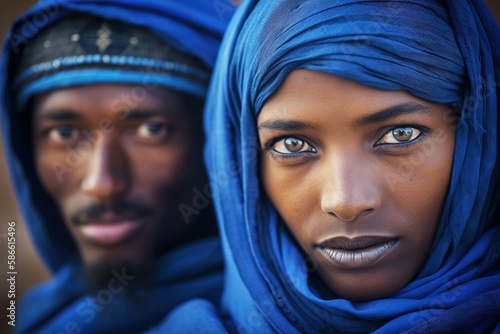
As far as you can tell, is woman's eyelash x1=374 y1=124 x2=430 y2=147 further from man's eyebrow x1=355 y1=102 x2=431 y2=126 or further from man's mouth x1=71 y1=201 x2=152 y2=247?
man's mouth x1=71 y1=201 x2=152 y2=247

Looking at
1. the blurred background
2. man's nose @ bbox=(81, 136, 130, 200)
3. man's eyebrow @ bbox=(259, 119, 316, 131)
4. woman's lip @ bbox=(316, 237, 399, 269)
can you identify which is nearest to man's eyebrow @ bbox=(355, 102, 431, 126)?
man's eyebrow @ bbox=(259, 119, 316, 131)

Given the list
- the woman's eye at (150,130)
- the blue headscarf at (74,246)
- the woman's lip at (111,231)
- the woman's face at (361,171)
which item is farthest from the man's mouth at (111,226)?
the woman's face at (361,171)

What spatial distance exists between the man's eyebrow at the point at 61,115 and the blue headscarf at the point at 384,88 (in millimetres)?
503

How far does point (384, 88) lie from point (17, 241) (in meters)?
1.38

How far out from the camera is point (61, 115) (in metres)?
1.70

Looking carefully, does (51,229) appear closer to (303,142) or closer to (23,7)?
(23,7)

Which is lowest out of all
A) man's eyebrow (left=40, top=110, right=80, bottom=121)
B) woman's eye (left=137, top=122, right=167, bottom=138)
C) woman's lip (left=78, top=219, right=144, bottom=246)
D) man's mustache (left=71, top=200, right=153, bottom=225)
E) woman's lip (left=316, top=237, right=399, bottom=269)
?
woman's lip (left=316, top=237, right=399, bottom=269)

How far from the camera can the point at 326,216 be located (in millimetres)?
1279

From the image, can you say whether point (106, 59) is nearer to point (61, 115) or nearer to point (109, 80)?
point (109, 80)

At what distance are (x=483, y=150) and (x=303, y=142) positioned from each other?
0.41 meters

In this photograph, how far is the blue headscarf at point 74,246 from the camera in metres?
1.71

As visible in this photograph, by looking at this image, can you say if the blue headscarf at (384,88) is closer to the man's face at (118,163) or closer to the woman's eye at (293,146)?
the woman's eye at (293,146)

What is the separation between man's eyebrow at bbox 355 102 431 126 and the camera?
1.20 metres

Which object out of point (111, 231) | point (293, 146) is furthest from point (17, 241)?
point (293, 146)
